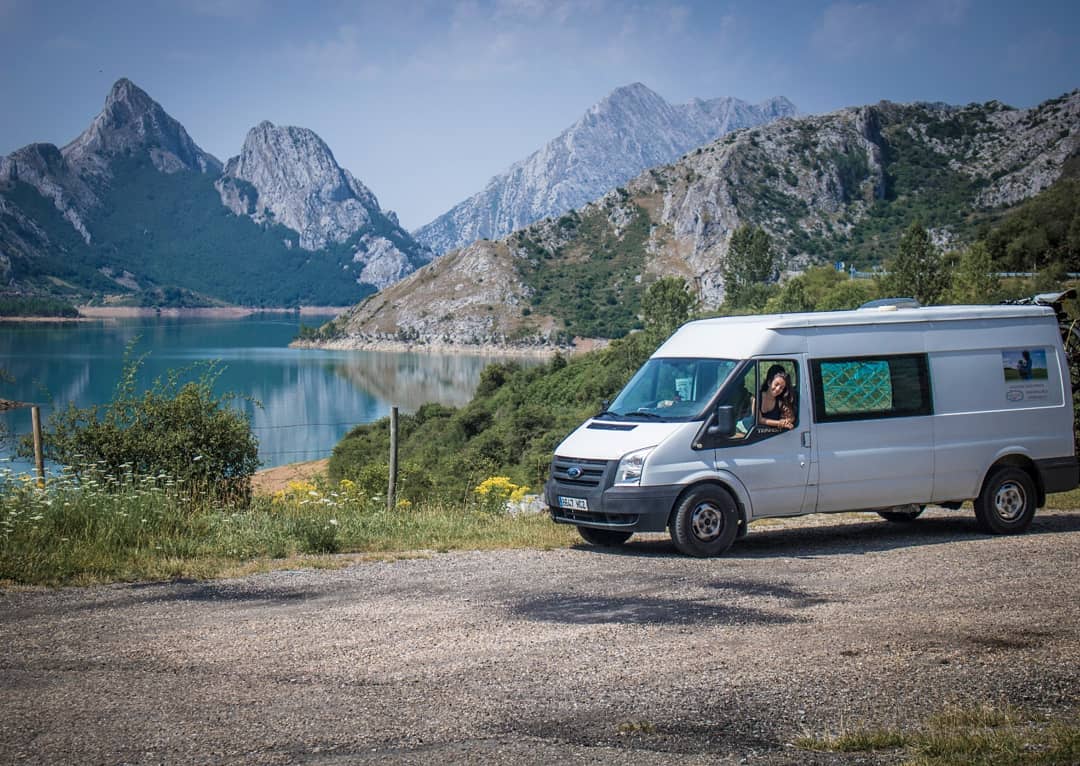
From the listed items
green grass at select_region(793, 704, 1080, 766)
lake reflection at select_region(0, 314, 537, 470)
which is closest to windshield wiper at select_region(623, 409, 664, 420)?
green grass at select_region(793, 704, 1080, 766)

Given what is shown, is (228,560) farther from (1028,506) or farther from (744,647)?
(1028,506)

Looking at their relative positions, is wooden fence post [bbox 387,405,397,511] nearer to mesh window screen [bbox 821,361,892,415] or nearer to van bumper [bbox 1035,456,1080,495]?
mesh window screen [bbox 821,361,892,415]

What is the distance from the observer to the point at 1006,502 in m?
12.0

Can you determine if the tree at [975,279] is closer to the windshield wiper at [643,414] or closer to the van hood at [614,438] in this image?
the windshield wiper at [643,414]

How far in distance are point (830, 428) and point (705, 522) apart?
1916 mm

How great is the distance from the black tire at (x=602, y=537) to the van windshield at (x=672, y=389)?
4.56 feet

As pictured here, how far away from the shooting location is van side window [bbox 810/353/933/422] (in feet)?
36.6

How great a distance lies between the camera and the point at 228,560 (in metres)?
10.0

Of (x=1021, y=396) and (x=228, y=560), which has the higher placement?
(x=1021, y=396)

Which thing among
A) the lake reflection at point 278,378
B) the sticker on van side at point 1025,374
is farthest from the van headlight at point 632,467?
the lake reflection at point 278,378

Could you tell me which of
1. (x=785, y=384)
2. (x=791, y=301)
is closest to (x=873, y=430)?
(x=785, y=384)

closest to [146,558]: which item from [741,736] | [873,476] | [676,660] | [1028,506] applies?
[676,660]

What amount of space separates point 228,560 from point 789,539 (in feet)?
21.9

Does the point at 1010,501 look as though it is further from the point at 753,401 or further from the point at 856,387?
the point at 753,401
